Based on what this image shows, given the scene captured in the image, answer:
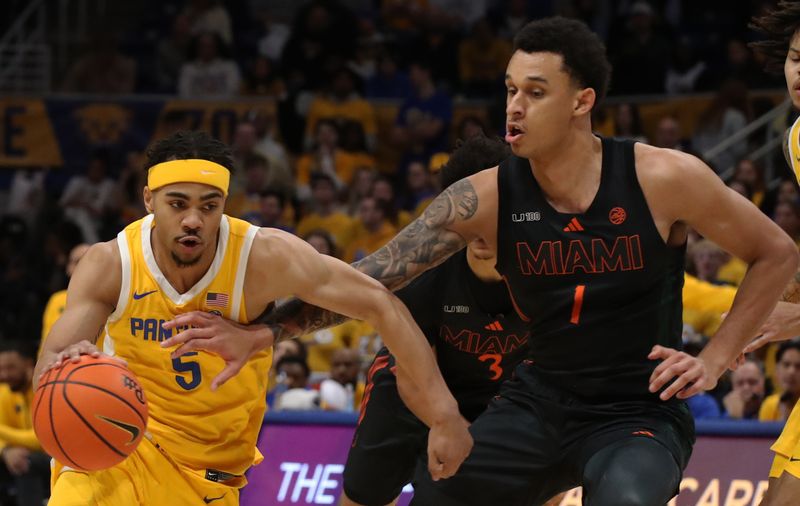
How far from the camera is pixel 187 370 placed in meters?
5.01

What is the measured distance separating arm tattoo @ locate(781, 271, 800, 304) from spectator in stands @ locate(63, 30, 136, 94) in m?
9.97

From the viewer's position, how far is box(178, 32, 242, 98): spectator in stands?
13.7 metres

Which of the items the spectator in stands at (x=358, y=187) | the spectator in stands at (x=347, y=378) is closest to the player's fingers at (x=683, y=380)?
the spectator in stands at (x=347, y=378)

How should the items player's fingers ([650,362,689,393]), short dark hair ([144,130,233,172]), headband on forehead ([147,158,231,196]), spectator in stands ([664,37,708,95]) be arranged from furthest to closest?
spectator in stands ([664,37,708,95]) < short dark hair ([144,130,233,172]) < headband on forehead ([147,158,231,196]) < player's fingers ([650,362,689,393])

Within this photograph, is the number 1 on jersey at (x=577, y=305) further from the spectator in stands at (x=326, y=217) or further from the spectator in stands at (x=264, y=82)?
the spectator in stands at (x=264, y=82)

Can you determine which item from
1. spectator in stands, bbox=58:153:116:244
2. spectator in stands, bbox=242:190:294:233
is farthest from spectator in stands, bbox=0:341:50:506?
spectator in stands, bbox=58:153:116:244

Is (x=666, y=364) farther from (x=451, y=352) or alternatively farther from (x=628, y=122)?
(x=628, y=122)

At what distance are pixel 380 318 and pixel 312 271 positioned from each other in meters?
0.32

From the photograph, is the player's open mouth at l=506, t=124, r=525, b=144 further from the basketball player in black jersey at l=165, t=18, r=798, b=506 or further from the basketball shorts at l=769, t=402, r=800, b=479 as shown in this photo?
the basketball shorts at l=769, t=402, r=800, b=479

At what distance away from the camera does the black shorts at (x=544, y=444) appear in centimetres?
461

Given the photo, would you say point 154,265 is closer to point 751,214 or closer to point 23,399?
point 751,214

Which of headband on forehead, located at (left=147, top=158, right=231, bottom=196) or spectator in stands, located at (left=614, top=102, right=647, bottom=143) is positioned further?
spectator in stands, located at (left=614, top=102, right=647, bottom=143)

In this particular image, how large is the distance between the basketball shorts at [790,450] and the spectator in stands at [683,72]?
8.23 metres

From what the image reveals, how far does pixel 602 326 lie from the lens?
4.64 metres
